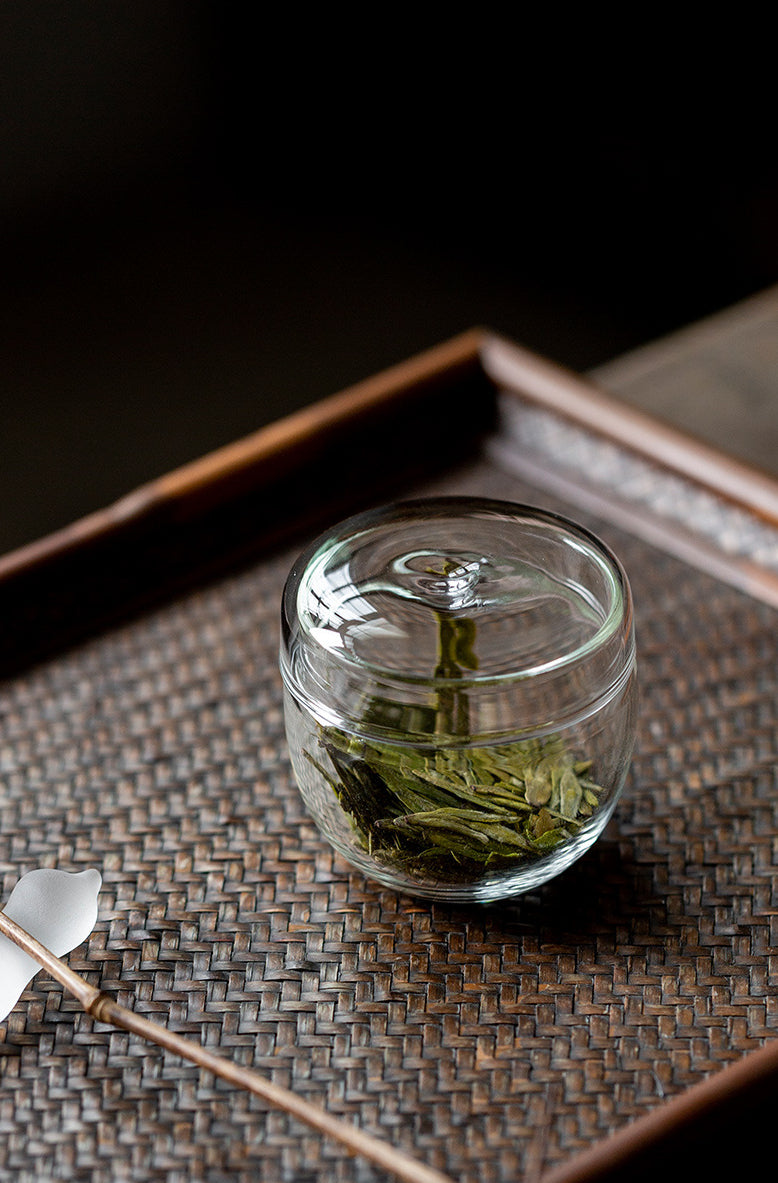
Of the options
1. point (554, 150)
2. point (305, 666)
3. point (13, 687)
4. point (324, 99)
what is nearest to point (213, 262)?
point (324, 99)

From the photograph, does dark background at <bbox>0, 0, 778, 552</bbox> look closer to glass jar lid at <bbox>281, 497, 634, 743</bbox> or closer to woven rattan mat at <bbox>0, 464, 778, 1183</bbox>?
woven rattan mat at <bbox>0, 464, 778, 1183</bbox>

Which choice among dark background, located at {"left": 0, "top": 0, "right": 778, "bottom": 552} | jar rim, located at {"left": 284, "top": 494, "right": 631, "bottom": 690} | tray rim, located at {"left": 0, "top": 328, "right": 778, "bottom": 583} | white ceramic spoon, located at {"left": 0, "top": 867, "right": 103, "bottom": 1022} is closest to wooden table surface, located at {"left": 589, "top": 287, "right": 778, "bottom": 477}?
tray rim, located at {"left": 0, "top": 328, "right": 778, "bottom": 583}

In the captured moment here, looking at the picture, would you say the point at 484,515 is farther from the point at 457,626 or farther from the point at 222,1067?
the point at 222,1067

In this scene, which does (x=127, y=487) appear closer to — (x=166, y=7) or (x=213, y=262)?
(x=213, y=262)

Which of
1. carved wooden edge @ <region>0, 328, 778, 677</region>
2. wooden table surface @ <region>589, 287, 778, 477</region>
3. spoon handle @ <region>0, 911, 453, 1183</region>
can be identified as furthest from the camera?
wooden table surface @ <region>589, 287, 778, 477</region>

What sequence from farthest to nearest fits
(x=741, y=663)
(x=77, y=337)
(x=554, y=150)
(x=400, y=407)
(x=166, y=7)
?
(x=554, y=150)
(x=77, y=337)
(x=166, y=7)
(x=400, y=407)
(x=741, y=663)

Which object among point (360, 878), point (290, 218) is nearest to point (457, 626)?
point (360, 878)
